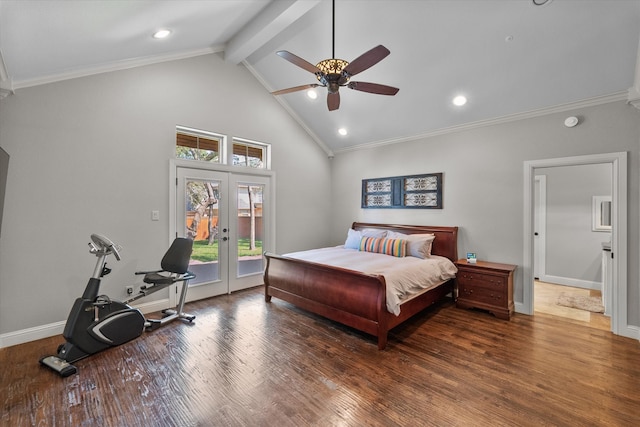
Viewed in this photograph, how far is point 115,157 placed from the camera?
3.56 metres

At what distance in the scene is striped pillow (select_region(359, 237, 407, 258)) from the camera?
4293 millimetres

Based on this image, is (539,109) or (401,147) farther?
(401,147)

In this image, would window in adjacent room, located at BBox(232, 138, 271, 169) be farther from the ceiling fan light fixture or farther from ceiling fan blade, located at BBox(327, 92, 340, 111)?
the ceiling fan light fixture

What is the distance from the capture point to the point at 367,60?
95.6 inches

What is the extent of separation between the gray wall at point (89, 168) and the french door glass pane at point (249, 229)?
3.31ft

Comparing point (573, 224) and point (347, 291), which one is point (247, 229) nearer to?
point (347, 291)

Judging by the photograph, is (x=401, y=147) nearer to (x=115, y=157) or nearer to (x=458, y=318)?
(x=458, y=318)

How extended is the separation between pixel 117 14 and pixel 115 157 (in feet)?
5.61

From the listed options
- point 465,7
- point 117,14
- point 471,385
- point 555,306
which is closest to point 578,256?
point 555,306

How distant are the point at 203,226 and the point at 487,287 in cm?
418

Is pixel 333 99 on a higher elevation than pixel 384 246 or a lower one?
higher

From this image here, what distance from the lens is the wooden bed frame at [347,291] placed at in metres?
2.98

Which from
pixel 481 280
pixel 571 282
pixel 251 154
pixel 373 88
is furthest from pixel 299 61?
pixel 571 282

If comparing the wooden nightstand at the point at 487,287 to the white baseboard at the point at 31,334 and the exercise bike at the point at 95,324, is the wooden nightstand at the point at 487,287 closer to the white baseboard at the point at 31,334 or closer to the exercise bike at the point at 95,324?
the exercise bike at the point at 95,324
